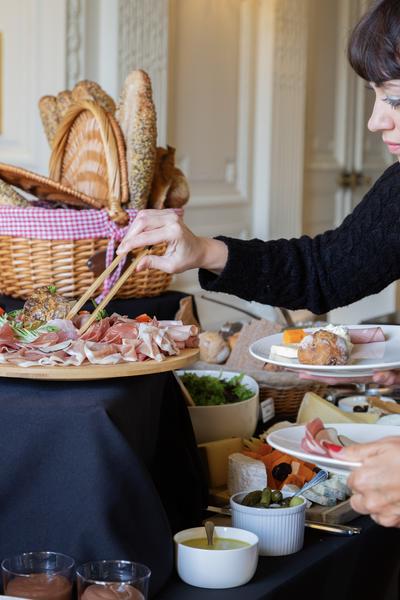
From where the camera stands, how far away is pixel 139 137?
7.04 feet

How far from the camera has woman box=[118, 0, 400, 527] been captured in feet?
4.40

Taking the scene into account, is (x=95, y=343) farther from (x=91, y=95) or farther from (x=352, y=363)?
(x=91, y=95)

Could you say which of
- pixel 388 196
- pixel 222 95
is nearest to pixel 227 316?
pixel 222 95

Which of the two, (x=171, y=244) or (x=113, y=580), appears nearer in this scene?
(x=113, y=580)

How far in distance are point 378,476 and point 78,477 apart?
40 cm

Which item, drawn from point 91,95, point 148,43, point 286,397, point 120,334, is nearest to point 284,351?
point 120,334

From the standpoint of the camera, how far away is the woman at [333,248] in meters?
1.34

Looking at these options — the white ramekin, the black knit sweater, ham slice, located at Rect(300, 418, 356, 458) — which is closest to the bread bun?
ham slice, located at Rect(300, 418, 356, 458)

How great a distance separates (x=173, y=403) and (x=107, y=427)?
323 mm

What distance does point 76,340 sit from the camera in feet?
4.38

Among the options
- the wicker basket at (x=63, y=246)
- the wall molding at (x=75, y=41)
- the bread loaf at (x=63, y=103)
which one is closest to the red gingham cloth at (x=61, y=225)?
the wicker basket at (x=63, y=246)

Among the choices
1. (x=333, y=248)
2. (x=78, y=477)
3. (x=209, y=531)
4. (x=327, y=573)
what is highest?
(x=333, y=248)

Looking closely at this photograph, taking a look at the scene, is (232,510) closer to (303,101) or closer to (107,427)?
(107,427)

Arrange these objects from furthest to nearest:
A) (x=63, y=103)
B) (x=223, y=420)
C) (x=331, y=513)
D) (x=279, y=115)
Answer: (x=279, y=115) < (x=63, y=103) < (x=223, y=420) < (x=331, y=513)
